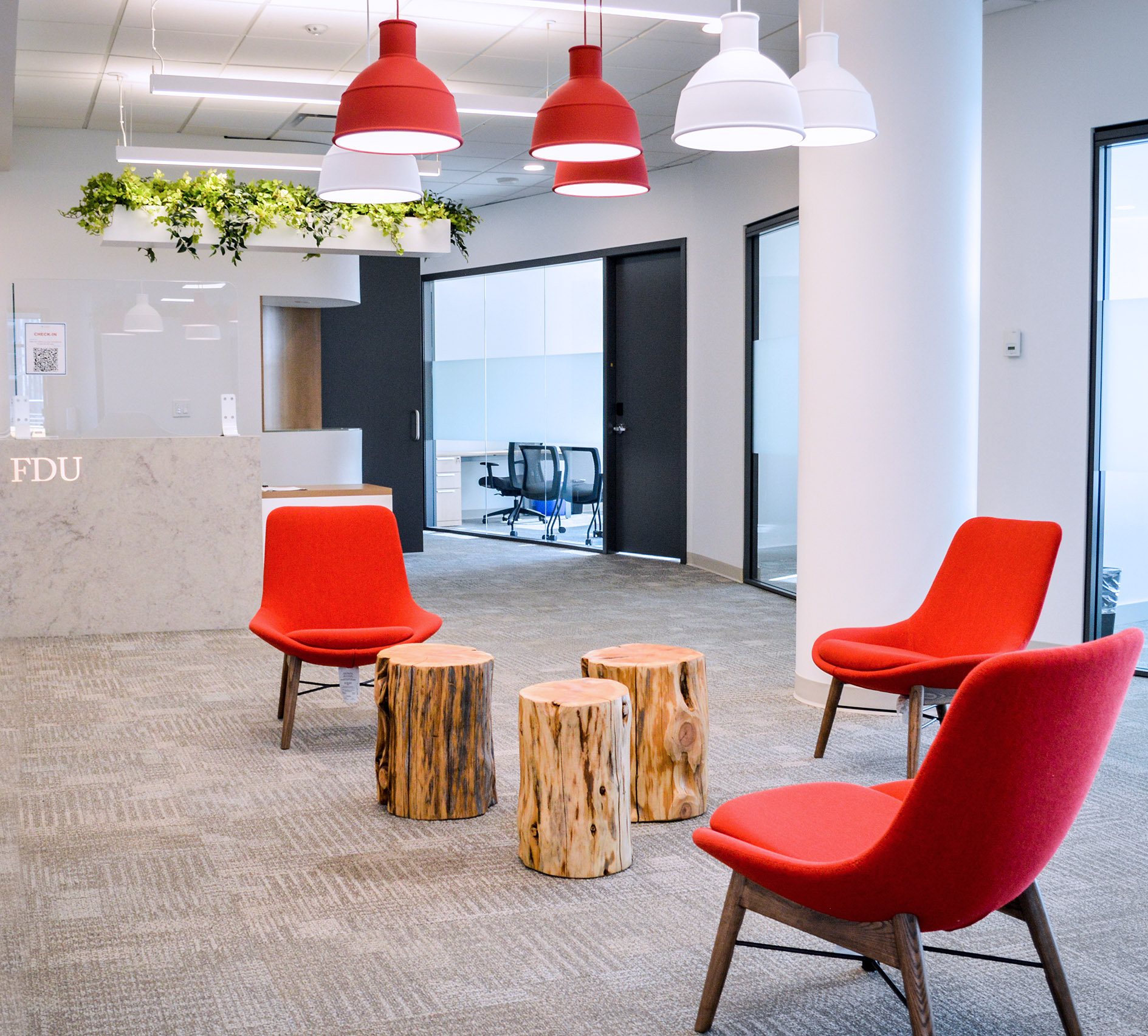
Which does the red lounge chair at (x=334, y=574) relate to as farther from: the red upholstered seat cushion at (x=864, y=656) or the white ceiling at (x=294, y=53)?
the white ceiling at (x=294, y=53)

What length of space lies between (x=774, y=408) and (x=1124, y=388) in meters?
3.08

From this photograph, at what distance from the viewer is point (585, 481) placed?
11.4 metres

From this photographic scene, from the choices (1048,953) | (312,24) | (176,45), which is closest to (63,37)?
(176,45)

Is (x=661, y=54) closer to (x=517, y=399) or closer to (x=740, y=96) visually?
(x=740, y=96)

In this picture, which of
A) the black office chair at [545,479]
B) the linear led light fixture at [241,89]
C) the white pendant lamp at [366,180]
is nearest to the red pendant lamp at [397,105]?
the white pendant lamp at [366,180]

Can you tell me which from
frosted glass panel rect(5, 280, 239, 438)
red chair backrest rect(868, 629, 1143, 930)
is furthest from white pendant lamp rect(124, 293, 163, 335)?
red chair backrest rect(868, 629, 1143, 930)

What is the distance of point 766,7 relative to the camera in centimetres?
654

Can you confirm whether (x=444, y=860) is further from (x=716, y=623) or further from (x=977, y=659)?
Result: (x=716, y=623)

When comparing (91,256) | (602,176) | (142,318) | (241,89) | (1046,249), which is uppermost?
(241,89)

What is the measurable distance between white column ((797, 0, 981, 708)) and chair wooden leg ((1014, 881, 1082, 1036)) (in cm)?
276

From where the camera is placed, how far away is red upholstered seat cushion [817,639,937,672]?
4230 mm

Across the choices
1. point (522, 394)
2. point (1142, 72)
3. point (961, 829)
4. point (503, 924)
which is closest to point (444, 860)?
point (503, 924)

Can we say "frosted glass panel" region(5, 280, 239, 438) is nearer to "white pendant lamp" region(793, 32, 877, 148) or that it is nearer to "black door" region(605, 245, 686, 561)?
"black door" region(605, 245, 686, 561)

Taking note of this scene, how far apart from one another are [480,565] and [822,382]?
17.9 feet
